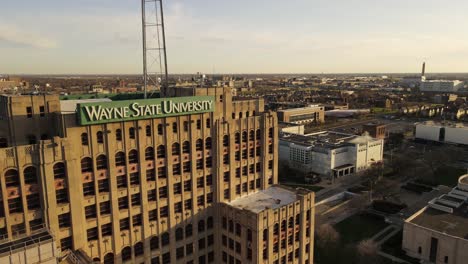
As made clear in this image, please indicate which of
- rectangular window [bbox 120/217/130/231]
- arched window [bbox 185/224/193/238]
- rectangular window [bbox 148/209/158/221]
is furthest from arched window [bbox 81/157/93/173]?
arched window [bbox 185/224/193/238]

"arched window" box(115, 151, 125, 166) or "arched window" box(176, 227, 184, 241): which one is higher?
"arched window" box(115, 151, 125, 166)

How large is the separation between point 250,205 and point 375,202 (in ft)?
211

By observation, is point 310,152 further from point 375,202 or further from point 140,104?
point 140,104

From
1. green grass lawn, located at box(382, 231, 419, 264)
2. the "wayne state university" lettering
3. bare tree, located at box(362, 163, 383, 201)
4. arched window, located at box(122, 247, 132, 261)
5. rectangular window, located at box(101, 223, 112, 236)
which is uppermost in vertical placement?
the "wayne state university" lettering

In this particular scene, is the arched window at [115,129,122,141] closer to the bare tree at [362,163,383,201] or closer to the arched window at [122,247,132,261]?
the arched window at [122,247,132,261]

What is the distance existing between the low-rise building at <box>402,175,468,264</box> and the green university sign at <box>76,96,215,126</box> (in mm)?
58093

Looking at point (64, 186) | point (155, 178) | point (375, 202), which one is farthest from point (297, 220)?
point (375, 202)

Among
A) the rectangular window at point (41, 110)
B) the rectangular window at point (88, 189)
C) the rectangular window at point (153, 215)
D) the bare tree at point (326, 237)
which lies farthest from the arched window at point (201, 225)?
the bare tree at point (326, 237)

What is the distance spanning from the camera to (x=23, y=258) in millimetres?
35812

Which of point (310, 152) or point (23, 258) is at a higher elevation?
point (23, 258)

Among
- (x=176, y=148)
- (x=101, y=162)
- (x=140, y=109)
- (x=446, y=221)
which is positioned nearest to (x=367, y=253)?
(x=446, y=221)

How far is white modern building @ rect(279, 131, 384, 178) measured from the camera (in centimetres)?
13688

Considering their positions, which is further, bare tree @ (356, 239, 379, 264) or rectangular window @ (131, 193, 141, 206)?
bare tree @ (356, 239, 379, 264)

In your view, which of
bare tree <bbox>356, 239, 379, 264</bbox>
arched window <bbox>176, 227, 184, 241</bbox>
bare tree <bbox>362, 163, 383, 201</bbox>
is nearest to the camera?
arched window <bbox>176, 227, 184, 241</bbox>
